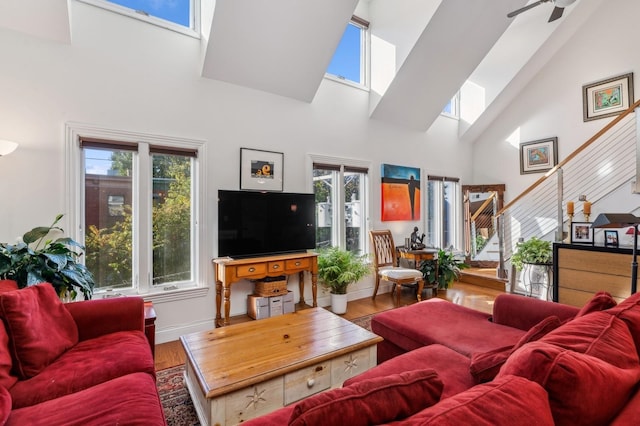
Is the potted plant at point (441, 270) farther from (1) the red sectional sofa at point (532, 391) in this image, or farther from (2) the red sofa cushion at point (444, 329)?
(1) the red sectional sofa at point (532, 391)

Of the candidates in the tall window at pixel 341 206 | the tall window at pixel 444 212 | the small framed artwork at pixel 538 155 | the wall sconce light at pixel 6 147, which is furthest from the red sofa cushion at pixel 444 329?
the small framed artwork at pixel 538 155

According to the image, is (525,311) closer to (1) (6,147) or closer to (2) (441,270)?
(2) (441,270)

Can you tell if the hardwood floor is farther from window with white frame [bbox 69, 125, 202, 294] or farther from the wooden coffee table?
the wooden coffee table

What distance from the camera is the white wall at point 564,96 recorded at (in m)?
4.38

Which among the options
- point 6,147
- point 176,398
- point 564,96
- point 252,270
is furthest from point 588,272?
point 6,147

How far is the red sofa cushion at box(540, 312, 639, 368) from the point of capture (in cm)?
97

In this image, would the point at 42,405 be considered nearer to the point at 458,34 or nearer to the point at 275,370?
the point at 275,370

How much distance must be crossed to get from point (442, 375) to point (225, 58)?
3.32m

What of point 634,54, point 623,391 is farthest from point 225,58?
point 634,54

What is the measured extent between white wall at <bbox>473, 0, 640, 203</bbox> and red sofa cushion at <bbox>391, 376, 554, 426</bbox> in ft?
18.1

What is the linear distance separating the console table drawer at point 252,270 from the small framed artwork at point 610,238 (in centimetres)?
353

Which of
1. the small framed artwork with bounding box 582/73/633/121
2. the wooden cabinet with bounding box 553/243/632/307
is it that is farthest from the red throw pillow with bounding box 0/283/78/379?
the small framed artwork with bounding box 582/73/633/121

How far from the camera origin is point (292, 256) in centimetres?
351

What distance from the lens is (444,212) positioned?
582 centimetres
